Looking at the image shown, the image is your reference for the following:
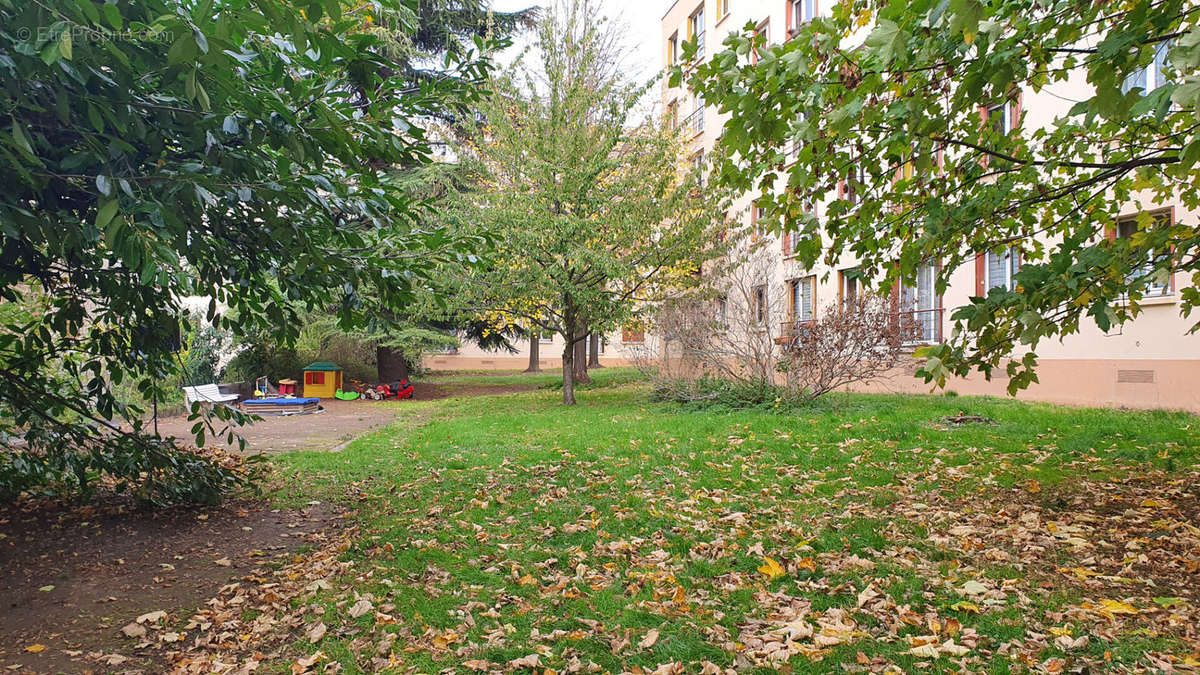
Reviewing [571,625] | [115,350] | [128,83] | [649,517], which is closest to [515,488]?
[649,517]

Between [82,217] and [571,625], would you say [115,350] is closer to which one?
[82,217]

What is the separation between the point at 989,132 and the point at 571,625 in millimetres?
4238

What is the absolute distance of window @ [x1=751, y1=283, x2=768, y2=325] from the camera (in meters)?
11.4

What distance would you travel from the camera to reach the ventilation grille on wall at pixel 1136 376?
1038cm

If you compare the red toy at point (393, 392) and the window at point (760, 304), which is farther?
Answer: the red toy at point (393, 392)

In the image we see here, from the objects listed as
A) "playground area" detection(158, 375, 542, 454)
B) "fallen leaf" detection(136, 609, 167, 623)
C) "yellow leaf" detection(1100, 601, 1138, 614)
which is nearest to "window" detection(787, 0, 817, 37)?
"playground area" detection(158, 375, 542, 454)

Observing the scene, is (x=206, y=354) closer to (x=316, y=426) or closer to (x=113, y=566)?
(x=316, y=426)

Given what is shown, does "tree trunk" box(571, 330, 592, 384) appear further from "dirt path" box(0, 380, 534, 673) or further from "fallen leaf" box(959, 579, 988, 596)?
"fallen leaf" box(959, 579, 988, 596)

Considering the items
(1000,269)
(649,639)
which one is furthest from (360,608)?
(1000,269)

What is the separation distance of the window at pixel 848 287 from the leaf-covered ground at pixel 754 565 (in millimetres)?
1759

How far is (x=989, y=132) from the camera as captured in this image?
480cm

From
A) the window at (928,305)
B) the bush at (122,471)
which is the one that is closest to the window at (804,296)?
the window at (928,305)

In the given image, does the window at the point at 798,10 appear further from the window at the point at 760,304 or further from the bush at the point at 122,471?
the bush at the point at 122,471

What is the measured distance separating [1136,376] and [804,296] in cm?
867
